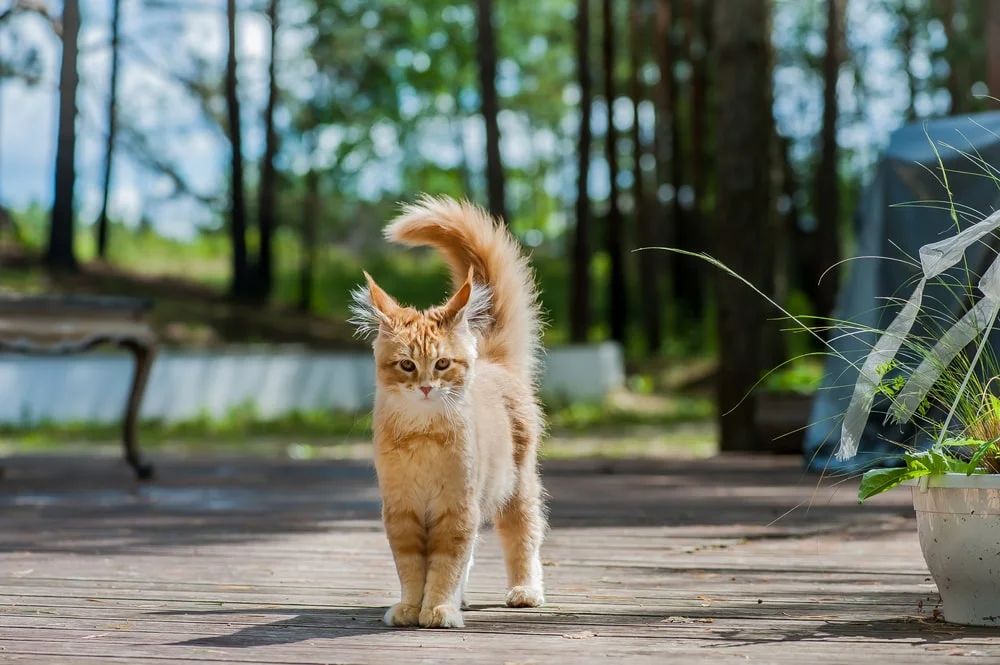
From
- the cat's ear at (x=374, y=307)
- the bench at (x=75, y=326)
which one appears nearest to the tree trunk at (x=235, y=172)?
the bench at (x=75, y=326)

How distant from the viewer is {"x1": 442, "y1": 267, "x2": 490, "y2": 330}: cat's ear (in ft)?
10.7

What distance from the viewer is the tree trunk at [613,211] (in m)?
21.6

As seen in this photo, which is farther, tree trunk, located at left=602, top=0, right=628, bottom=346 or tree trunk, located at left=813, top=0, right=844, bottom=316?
tree trunk, located at left=602, top=0, right=628, bottom=346

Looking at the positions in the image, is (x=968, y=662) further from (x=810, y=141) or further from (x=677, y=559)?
(x=810, y=141)

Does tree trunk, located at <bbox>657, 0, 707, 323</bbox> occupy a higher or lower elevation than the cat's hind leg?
higher

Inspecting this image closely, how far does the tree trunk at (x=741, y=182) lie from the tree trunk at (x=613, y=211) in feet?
38.3

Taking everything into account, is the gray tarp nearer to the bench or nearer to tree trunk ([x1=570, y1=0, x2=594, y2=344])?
the bench

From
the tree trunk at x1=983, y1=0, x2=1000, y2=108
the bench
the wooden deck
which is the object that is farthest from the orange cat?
the tree trunk at x1=983, y1=0, x2=1000, y2=108

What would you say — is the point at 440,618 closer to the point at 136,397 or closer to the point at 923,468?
the point at 923,468

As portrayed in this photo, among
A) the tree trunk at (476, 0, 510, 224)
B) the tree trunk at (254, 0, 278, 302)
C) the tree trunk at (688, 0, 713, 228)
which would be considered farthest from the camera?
the tree trunk at (688, 0, 713, 228)

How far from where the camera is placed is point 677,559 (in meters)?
4.33

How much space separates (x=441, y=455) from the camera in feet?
10.2

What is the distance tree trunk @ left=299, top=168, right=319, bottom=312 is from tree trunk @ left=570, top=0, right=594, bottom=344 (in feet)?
22.9

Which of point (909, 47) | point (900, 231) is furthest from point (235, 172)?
point (909, 47)
